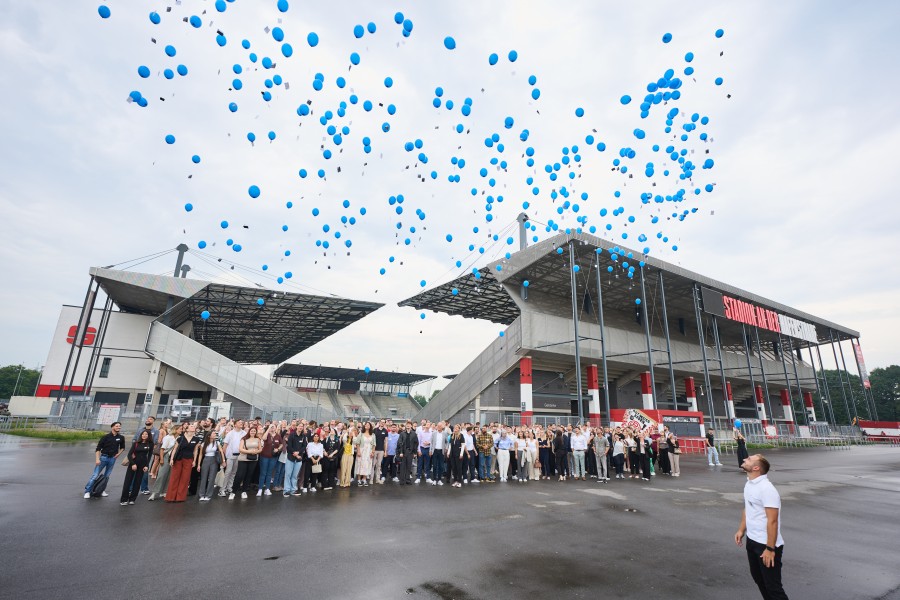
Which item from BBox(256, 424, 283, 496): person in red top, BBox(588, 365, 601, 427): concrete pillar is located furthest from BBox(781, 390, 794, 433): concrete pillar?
BBox(256, 424, 283, 496): person in red top

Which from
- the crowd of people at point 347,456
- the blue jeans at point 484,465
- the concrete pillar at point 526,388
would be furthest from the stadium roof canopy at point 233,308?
the blue jeans at point 484,465

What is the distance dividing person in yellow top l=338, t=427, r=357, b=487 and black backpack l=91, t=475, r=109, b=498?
541cm

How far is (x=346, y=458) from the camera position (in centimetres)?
1232

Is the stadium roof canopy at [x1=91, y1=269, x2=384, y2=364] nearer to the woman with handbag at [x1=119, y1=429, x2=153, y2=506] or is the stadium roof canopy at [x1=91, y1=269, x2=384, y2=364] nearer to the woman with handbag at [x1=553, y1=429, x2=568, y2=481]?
the woman with handbag at [x1=553, y1=429, x2=568, y2=481]

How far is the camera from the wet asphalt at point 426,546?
16.9 ft

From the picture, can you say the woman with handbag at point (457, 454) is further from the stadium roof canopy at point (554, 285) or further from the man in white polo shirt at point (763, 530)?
the stadium roof canopy at point (554, 285)

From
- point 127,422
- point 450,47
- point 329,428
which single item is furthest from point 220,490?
point 127,422

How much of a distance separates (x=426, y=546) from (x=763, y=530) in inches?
179

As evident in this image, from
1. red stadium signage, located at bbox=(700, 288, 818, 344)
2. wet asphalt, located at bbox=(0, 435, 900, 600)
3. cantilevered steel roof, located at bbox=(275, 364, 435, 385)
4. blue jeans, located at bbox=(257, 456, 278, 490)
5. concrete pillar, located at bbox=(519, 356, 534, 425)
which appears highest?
red stadium signage, located at bbox=(700, 288, 818, 344)

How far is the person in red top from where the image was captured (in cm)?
1076

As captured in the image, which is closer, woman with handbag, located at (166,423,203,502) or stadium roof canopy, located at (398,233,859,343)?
woman with handbag, located at (166,423,203,502)

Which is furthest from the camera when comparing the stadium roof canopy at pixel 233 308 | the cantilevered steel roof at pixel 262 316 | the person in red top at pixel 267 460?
the cantilevered steel roof at pixel 262 316

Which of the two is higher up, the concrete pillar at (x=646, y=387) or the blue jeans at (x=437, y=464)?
the concrete pillar at (x=646, y=387)

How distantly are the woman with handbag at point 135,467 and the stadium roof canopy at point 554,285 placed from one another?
21.8 m
